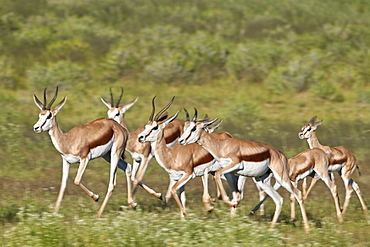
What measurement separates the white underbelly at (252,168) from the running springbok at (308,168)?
3.08 ft

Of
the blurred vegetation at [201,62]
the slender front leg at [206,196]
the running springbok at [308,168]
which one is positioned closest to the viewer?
the slender front leg at [206,196]

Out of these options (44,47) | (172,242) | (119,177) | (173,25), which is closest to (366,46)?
(173,25)

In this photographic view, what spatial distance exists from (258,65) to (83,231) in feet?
66.1

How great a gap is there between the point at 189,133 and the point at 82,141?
1899mm

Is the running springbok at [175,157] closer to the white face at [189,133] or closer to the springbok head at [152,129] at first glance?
the springbok head at [152,129]

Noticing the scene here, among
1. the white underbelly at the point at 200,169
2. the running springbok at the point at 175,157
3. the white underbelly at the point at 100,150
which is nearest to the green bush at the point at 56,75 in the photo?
A: the white underbelly at the point at 100,150

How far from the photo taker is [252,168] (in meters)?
10.5

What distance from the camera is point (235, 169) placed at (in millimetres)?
10438

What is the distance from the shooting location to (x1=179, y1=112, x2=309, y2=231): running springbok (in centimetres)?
1047

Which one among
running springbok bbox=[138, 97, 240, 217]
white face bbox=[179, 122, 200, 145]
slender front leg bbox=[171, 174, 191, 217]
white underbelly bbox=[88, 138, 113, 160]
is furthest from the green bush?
white face bbox=[179, 122, 200, 145]

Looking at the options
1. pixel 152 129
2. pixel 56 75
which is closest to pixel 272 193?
pixel 152 129

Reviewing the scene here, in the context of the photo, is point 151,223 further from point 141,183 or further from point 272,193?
point 272,193

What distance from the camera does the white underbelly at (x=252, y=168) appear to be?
1047cm

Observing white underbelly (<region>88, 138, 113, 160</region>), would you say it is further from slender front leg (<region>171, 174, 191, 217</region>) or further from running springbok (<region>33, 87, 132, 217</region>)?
slender front leg (<region>171, 174, 191, 217</region>)
